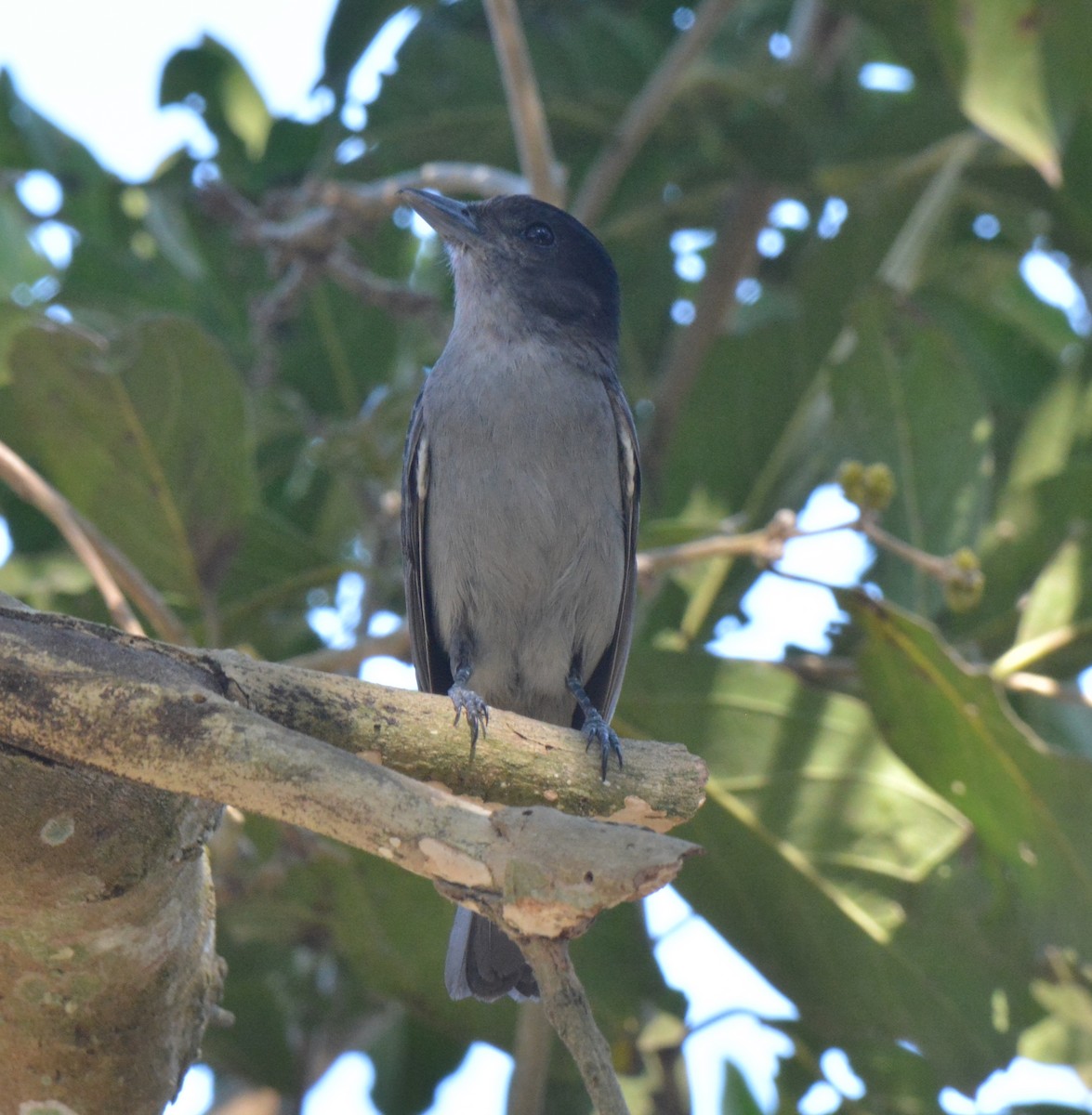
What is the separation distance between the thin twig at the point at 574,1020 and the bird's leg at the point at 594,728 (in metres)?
0.39

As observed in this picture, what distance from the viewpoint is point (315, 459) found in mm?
4914

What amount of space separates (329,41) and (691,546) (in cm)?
275

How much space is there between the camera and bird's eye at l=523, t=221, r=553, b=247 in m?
5.18

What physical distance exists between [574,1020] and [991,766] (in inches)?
97.0

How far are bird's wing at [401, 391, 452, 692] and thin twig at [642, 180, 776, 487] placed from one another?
1350mm

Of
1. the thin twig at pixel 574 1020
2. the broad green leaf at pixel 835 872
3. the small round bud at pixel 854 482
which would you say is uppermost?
the small round bud at pixel 854 482

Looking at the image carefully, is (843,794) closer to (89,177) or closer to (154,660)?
(154,660)

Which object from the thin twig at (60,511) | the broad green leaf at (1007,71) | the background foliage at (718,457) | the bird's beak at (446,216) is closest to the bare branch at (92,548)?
the thin twig at (60,511)

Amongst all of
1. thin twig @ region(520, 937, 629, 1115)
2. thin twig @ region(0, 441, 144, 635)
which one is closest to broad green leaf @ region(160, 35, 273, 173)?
thin twig @ region(0, 441, 144, 635)

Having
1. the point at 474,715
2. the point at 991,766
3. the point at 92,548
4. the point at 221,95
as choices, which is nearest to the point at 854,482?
the point at 991,766

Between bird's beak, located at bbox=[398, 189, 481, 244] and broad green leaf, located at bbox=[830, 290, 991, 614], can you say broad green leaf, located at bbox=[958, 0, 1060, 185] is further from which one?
bird's beak, located at bbox=[398, 189, 481, 244]

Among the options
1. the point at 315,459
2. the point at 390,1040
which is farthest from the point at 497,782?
the point at 390,1040

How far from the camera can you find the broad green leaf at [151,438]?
4664 millimetres

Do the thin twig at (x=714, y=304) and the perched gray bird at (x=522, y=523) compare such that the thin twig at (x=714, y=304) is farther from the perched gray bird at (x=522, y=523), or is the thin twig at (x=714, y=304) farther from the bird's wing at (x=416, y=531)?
the bird's wing at (x=416, y=531)
